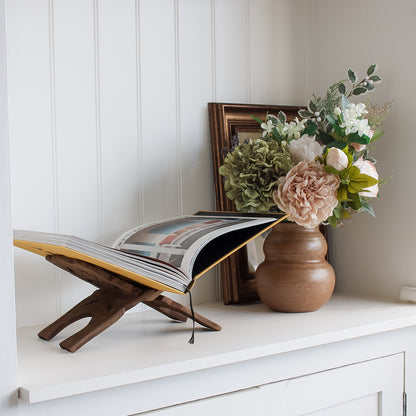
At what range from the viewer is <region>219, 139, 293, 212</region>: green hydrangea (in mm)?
1238

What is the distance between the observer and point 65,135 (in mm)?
1271

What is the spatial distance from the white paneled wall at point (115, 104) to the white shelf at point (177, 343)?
0.19 m

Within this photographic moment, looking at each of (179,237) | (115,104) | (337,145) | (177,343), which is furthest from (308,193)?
(115,104)

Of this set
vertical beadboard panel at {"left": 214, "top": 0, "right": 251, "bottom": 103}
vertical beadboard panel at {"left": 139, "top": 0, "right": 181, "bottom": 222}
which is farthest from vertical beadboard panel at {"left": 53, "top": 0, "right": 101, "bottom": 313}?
vertical beadboard panel at {"left": 214, "top": 0, "right": 251, "bottom": 103}

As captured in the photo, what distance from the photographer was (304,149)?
4.05 ft

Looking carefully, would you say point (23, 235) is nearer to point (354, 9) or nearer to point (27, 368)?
point (27, 368)

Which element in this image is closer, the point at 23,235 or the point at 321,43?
the point at 23,235

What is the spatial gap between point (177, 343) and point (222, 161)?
0.55m

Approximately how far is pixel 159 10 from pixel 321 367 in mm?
880

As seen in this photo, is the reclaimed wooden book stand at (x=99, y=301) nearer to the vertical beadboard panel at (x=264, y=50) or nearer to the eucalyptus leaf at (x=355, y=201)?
the eucalyptus leaf at (x=355, y=201)

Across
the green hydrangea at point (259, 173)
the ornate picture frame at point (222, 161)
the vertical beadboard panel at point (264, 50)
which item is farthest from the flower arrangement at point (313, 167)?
the vertical beadboard panel at point (264, 50)

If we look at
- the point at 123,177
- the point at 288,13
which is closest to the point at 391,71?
the point at 288,13

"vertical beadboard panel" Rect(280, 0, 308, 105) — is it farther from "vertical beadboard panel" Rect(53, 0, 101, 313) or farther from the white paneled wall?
"vertical beadboard panel" Rect(53, 0, 101, 313)

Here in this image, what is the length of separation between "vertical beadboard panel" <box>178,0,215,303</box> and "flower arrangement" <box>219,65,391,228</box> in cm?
17
